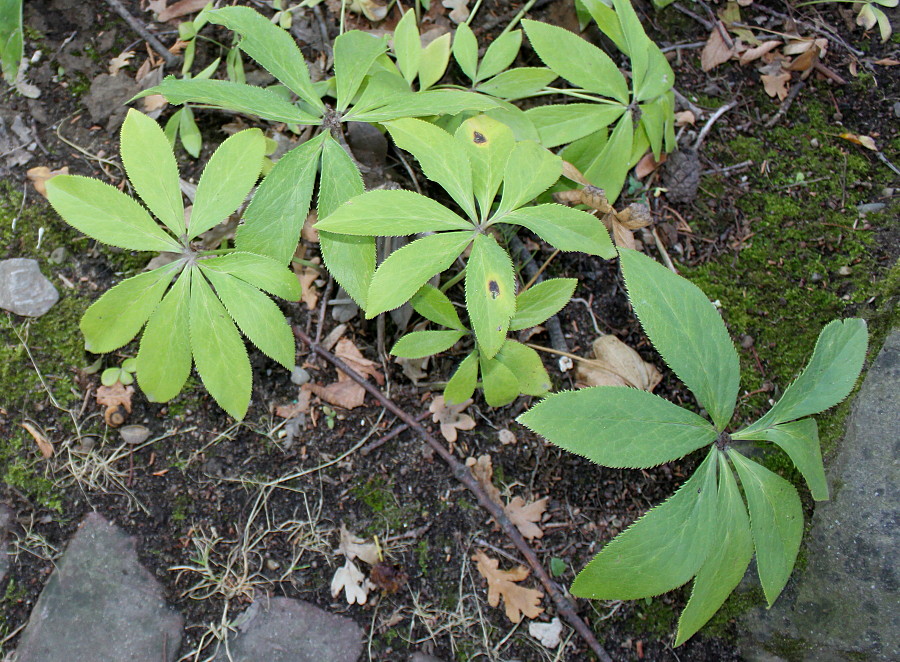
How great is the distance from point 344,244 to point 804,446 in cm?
154

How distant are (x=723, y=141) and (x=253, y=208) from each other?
2.03 meters

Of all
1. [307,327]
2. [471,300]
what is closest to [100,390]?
[307,327]

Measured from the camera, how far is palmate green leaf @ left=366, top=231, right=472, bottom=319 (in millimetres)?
1736

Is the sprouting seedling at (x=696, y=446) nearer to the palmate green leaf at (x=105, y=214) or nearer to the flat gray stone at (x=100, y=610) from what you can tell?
the palmate green leaf at (x=105, y=214)

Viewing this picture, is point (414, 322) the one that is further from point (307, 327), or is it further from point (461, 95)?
point (461, 95)

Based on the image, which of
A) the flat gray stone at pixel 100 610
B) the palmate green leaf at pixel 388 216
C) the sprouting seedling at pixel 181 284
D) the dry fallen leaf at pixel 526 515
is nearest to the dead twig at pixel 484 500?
the dry fallen leaf at pixel 526 515

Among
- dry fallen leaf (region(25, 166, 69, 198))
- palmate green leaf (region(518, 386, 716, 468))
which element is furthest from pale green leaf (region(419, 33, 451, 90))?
dry fallen leaf (region(25, 166, 69, 198))

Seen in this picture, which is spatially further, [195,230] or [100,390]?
[100,390]

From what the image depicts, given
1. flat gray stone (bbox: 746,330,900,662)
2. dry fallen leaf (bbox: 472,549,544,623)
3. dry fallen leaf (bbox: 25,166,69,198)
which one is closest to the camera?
flat gray stone (bbox: 746,330,900,662)

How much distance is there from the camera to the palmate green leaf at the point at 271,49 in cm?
201

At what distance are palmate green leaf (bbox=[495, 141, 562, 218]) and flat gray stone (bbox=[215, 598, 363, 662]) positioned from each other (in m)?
1.52

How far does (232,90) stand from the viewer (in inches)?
75.9

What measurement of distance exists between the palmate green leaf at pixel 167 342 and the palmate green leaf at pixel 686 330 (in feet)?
4.53

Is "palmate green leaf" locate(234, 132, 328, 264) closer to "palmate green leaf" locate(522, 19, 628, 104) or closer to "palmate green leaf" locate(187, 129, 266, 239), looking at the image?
"palmate green leaf" locate(187, 129, 266, 239)
